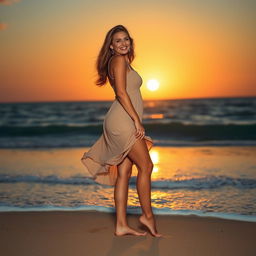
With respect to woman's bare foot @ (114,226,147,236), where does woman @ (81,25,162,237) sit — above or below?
above

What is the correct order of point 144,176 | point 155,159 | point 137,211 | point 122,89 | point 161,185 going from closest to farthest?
point 122,89
point 144,176
point 137,211
point 161,185
point 155,159

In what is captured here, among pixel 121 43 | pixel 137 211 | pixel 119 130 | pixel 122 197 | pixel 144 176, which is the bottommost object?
pixel 137 211

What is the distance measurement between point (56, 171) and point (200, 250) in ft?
12.6

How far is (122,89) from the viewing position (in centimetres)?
315

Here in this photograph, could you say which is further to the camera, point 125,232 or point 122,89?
point 125,232

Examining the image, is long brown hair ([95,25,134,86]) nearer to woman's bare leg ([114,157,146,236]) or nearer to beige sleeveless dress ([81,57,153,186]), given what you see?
beige sleeveless dress ([81,57,153,186])

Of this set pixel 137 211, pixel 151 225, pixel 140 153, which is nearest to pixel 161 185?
pixel 137 211

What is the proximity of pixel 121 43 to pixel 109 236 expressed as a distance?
147 cm

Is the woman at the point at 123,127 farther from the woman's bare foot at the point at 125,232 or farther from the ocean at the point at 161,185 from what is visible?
the ocean at the point at 161,185

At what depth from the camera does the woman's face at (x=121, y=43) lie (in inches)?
126

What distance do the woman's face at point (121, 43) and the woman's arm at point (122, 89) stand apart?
2.4 inches

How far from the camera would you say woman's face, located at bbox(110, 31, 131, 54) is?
321cm

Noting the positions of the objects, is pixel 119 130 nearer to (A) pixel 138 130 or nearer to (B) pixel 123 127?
(B) pixel 123 127

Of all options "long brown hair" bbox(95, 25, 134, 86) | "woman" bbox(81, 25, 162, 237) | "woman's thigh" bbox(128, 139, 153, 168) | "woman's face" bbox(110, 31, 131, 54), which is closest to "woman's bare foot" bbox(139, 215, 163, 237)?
"woman" bbox(81, 25, 162, 237)
